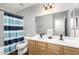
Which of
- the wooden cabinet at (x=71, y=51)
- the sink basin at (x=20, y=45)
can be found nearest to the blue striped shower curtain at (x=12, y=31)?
the sink basin at (x=20, y=45)

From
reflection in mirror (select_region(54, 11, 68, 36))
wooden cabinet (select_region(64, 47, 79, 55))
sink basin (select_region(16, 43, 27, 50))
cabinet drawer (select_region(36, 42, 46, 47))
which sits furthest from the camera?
sink basin (select_region(16, 43, 27, 50))

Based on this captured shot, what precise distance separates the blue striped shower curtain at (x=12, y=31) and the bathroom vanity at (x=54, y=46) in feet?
1.12

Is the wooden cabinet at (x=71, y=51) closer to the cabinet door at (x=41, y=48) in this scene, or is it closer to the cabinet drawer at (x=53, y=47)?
the cabinet drawer at (x=53, y=47)

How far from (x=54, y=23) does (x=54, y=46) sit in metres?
0.51

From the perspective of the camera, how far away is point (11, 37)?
2146mm

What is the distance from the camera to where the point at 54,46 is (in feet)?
5.88

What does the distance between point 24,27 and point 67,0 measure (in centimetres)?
115

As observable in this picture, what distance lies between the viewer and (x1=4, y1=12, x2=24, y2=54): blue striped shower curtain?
1983 millimetres

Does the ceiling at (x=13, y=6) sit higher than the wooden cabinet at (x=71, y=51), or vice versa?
the ceiling at (x=13, y=6)

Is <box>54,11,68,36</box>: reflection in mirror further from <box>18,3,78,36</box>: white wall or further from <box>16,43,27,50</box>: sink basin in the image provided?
<box>16,43,27,50</box>: sink basin

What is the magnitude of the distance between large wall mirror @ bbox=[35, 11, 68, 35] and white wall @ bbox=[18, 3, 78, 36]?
0.30ft

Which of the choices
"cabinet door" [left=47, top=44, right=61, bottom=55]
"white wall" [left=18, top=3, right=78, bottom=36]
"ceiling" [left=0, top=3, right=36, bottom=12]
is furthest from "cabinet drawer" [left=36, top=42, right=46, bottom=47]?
"ceiling" [left=0, top=3, right=36, bottom=12]

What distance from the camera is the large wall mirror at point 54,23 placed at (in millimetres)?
1873

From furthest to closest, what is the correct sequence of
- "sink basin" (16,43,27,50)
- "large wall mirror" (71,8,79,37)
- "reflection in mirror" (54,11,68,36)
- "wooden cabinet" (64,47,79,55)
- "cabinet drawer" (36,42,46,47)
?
"sink basin" (16,43,27,50) < "cabinet drawer" (36,42,46,47) < "reflection in mirror" (54,11,68,36) < "large wall mirror" (71,8,79,37) < "wooden cabinet" (64,47,79,55)
